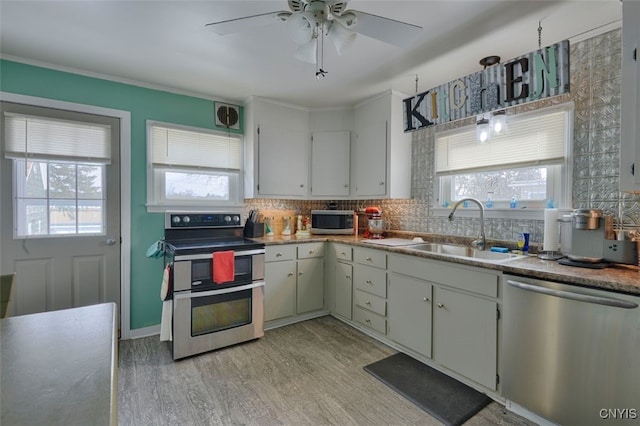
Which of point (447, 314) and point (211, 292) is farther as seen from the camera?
point (211, 292)

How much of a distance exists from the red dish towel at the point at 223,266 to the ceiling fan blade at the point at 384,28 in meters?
1.94

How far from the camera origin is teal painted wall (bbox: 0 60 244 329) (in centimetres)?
258

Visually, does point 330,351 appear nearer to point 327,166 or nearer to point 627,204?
point 327,166

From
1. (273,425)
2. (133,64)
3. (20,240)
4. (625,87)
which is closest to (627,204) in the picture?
(625,87)

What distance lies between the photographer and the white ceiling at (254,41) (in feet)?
5.69

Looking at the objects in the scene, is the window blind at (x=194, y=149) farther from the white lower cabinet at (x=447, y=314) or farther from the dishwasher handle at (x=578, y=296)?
the dishwasher handle at (x=578, y=296)

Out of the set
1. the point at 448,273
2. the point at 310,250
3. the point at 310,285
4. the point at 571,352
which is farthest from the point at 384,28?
the point at 310,285

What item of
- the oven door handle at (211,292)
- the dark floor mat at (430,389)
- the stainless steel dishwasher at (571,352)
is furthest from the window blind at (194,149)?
the stainless steel dishwasher at (571,352)

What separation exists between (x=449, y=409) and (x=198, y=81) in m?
3.29

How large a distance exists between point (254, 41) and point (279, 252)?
72.5 inches

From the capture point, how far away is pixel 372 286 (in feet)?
8.96

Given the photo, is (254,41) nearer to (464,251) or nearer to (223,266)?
(223,266)

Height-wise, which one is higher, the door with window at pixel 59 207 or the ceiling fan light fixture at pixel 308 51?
the ceiling fan light fixture at pixel 308 51

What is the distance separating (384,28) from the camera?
1.49 m
